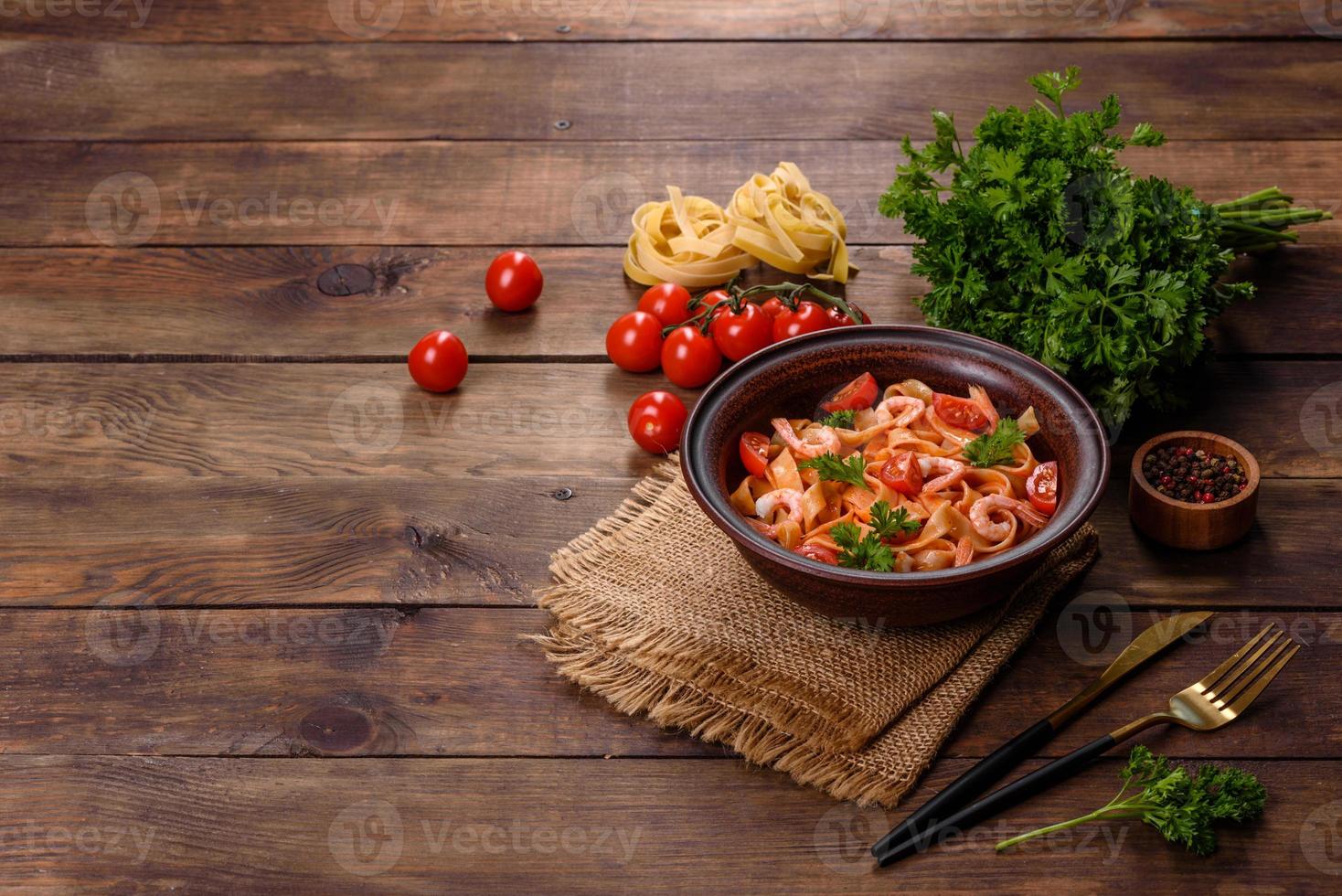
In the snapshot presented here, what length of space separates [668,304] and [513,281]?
29cm

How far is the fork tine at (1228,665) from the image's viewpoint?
1678mm

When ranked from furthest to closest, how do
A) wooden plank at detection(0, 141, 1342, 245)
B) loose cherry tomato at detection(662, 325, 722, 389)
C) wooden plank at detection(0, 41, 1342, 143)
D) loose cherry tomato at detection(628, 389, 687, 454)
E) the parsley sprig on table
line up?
1. wooden plank at detection(0, 41, 1342, 143)
2. wooden plank at detection(0, 141, 1342, 245)
3. loose cherry tomato at detection(662, 325, 722, 389)
4. loose cherry tomato at detection(628, 389, 687, 454)
5. the parsley sprig on table

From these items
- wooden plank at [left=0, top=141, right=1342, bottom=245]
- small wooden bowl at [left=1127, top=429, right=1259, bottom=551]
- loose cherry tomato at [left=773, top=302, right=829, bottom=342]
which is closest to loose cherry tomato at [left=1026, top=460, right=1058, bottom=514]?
small wooden bowl at [left=1127, top=429, right=1259, bottom=551]

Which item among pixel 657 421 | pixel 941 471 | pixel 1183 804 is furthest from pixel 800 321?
pixel 1183 804

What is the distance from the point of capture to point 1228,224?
2.31 meters

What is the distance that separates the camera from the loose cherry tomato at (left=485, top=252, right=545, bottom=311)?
234 cm

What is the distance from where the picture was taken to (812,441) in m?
1.78

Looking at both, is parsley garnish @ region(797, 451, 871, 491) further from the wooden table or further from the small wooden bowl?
the small wooden bowl

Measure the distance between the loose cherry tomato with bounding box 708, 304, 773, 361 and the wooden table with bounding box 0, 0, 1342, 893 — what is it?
18 cm

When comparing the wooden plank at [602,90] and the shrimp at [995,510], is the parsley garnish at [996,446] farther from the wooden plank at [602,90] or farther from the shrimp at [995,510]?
the wooden plank at [602,90]

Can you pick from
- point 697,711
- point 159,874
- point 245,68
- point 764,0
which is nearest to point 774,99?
point 764,0

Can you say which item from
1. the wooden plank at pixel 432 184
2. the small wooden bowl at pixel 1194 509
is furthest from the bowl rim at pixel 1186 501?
the wooden plank at pixel 432 184

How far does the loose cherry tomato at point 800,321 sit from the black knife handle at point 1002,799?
34.4 inches

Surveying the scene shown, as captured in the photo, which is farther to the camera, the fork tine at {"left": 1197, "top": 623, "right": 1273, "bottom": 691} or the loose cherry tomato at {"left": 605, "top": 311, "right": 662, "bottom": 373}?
the loose cherry tomato at {"left": 605, "top": 311, "right": 662, "bottom": 373}
